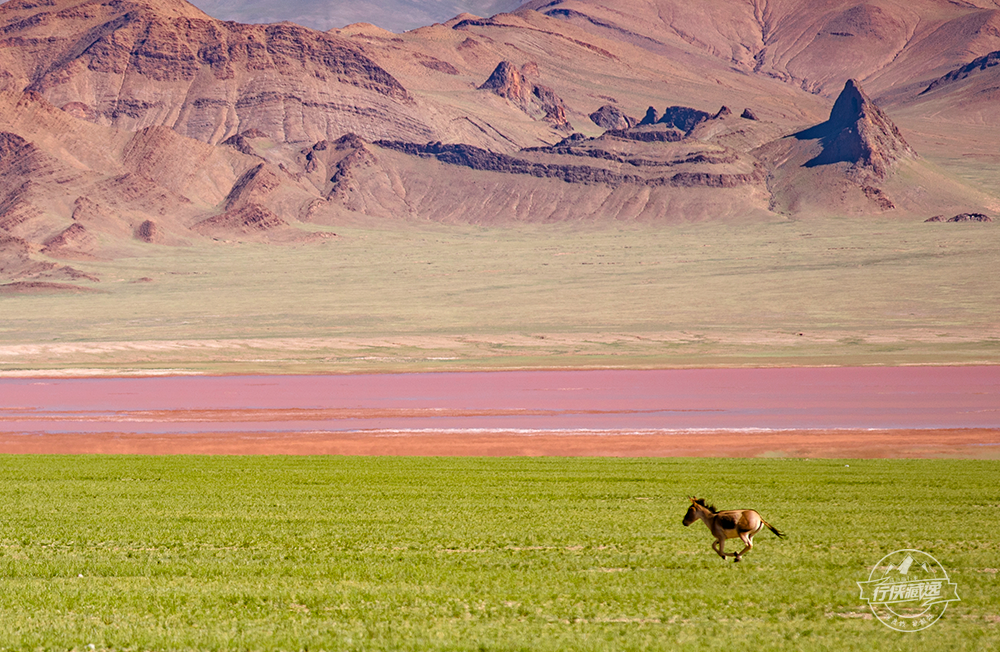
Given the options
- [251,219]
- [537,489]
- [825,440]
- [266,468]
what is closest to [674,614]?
[537,489]

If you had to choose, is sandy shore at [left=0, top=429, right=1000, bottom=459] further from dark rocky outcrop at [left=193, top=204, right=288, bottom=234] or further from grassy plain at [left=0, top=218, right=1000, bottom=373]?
dark rocky outcrop at [left=193, top=204, right=288, bottom=234]

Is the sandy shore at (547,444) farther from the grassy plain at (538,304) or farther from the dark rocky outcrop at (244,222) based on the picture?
the dark rocky outcrop at (244,222)

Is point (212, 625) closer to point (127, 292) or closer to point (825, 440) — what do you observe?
point (825, 440)

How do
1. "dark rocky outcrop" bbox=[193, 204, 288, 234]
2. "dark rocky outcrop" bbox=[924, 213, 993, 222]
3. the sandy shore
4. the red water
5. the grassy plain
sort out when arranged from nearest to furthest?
the sandy shore < the red water < the grassy plain < "dark rocky outcrop" bbox=[924, 213, 993, 222] < "dark rocky outcrop" bbox=[193, 204, 288, 234]

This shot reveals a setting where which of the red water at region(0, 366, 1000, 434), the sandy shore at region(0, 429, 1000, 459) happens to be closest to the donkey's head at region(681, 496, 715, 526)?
the sandy shore at region(0, 429, 1000, 459)

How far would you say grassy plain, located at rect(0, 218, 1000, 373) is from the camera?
8021 cm

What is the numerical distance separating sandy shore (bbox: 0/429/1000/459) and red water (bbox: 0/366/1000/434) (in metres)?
1.96

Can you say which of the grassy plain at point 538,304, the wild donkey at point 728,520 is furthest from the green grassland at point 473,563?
the grassy plain at point 538,304

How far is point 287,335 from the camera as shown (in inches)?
3775

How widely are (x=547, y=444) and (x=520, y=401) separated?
51.7ft

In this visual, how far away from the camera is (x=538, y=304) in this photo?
11325 cm

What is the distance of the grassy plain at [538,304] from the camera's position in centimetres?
8021

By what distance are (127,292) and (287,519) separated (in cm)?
12331

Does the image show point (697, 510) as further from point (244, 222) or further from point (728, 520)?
point (244, 222)
